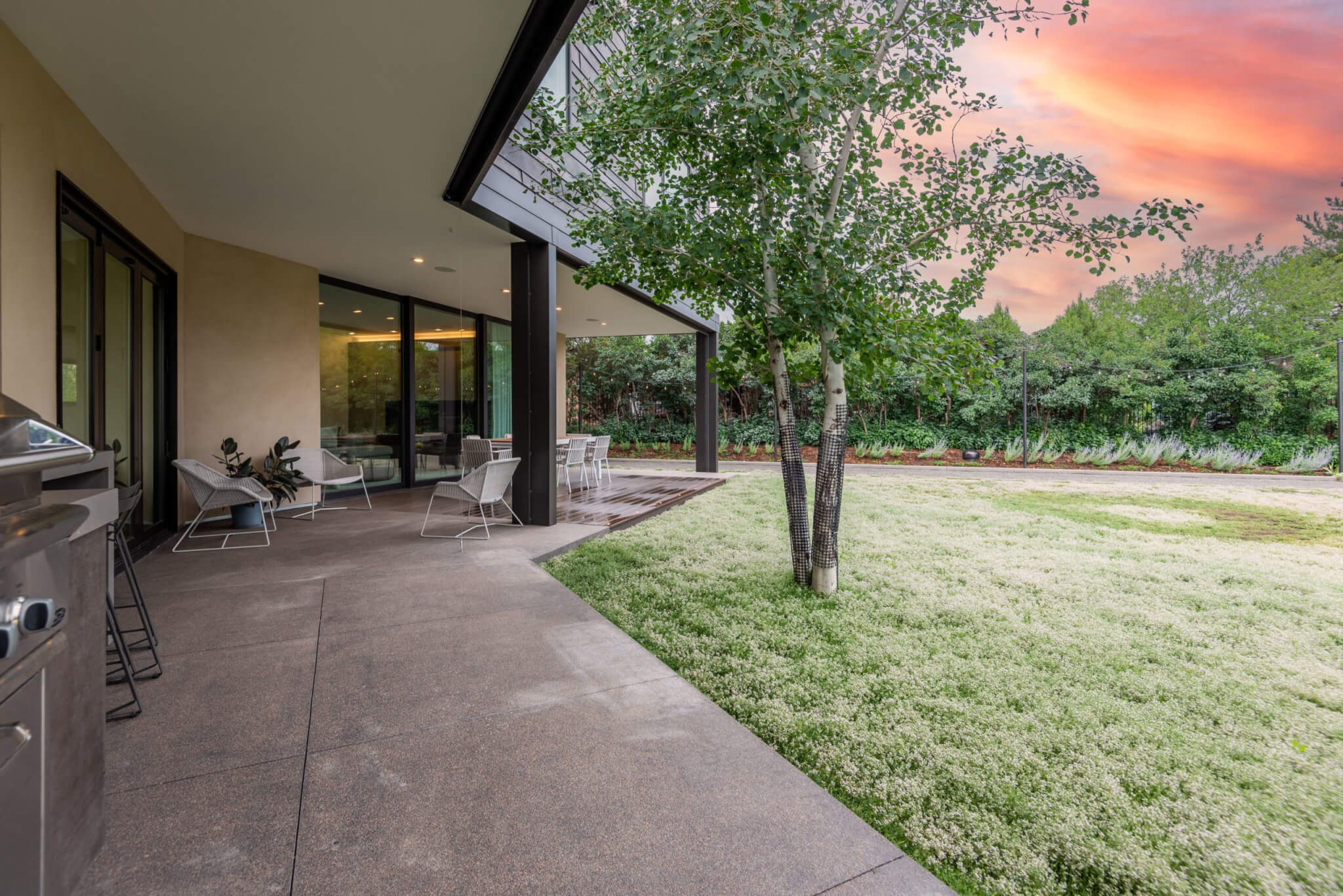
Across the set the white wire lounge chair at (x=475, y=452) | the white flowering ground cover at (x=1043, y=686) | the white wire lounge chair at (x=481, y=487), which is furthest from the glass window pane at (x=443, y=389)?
the white flowering ground cover at (x=1043, y=686)

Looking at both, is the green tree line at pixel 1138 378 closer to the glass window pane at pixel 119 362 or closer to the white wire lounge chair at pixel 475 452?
the white wire lounge chair at pixel 475 452

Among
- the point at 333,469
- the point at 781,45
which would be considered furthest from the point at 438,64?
the point at 333,469

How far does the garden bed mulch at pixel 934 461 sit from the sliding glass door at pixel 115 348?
1221 cm

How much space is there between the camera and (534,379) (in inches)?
226

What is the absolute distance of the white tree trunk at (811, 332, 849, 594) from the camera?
3.98 meters

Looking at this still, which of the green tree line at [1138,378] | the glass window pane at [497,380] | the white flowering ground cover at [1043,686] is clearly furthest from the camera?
the green tree line at [1138,378]

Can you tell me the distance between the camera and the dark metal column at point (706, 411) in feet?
39.4

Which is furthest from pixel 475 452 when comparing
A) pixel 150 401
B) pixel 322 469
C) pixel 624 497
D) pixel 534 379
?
pixel 150 401

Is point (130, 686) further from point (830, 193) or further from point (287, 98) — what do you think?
point (830, 193)

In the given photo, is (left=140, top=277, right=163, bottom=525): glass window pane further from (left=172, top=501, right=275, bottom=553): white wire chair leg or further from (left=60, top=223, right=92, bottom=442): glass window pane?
(left=60, top=223, right=92, bottom=442): glass window pane

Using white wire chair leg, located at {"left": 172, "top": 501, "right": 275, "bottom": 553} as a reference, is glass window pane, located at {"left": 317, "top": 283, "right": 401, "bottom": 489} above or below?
above

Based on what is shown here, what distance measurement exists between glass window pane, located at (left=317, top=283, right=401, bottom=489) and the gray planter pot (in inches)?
82.3

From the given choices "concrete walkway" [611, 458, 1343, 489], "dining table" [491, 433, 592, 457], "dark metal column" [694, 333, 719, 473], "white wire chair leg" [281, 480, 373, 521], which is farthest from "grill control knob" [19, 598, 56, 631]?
"concrete walkway" [611, 458, 1343, 489]

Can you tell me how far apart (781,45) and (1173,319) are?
24884 mm
